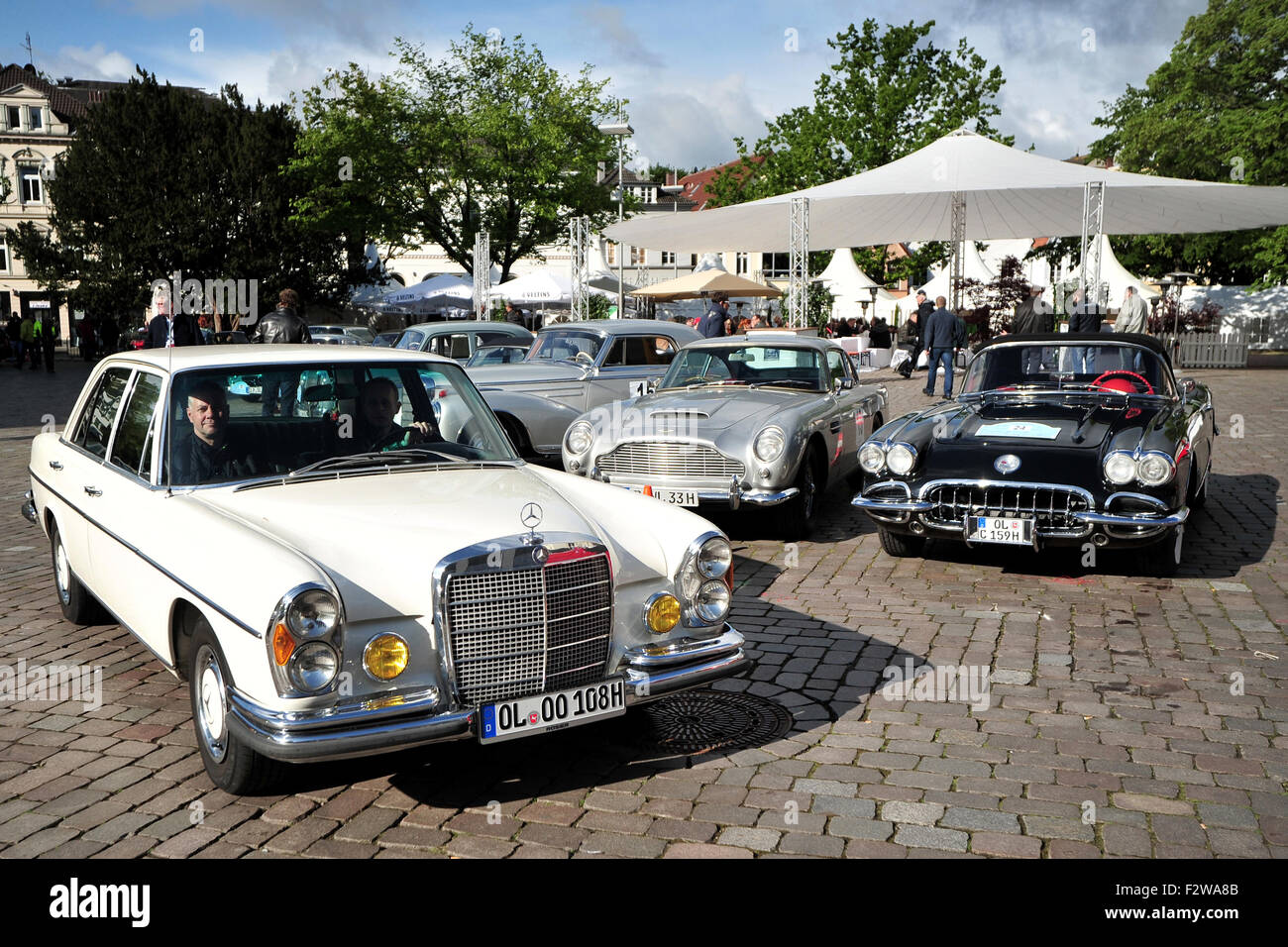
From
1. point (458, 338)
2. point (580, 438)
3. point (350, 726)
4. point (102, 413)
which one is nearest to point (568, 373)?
point (580, 438)

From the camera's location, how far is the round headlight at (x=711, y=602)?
421 centimetres

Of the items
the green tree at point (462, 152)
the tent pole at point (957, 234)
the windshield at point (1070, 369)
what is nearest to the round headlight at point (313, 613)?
the windshield at point (1070, 369)

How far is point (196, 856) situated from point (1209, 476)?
10330 millimetres

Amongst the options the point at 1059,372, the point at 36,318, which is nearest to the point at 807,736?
the point at 1059,372

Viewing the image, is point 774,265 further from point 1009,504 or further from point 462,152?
point 1009,504

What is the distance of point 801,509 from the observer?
327 inches

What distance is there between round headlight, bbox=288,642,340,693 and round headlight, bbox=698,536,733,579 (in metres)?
1.49

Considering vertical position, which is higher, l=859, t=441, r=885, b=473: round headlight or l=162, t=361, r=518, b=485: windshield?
l=162, t=361, r=518, b=485: windshield

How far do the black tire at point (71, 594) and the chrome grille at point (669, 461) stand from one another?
12.4 ft

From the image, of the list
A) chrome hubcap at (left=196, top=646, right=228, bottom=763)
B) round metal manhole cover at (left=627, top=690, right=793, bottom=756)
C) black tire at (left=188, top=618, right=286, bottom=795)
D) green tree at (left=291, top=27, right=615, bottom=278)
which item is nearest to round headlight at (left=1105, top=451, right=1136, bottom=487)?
round metal manhole cover at (left=627, top=690, right=793, bottom=756)

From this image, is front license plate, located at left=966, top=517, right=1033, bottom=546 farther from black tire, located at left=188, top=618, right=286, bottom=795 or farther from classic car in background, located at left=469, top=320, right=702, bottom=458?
classic car in background, located at left=469, top=320, right=702, bottom=458

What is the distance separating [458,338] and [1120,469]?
9.93m

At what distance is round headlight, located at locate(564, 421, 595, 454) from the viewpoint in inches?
342

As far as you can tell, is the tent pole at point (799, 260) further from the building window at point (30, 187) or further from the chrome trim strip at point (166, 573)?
the building window at point (30, 187)
